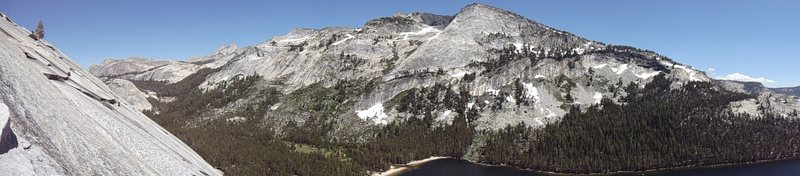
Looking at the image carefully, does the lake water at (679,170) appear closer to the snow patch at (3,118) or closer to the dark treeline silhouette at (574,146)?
the dark treeline silhouette at (574,146)

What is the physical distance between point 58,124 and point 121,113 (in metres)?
19.9

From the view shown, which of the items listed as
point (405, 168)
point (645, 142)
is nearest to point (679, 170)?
point (645, 142)

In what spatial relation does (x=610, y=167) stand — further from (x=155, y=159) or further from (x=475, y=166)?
(x=155, y=159)

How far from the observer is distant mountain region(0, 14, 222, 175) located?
91.7 ft

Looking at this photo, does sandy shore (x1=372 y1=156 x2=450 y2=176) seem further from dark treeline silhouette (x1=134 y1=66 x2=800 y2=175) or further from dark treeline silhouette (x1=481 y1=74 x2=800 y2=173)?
dark treeline silhouette (x1=481 y1=74 x2=800 y2=173)

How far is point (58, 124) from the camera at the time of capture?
3275 centimetres

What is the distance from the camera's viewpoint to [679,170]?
159250 mm

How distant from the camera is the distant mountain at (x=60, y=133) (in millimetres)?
27953

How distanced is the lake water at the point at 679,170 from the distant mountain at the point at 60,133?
11360cm

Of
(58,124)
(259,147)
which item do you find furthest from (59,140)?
(259,147)

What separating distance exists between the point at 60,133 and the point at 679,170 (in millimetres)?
171519

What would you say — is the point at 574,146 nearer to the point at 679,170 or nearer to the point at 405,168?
the point at 679,170

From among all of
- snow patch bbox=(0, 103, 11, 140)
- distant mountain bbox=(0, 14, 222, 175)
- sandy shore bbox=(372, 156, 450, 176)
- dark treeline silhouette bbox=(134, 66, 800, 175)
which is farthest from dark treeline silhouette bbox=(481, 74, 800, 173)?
snow patch bbox=(0, 103, 11, 140)

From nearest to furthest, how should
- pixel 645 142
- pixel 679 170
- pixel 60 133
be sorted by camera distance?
pixel 60 133 → pixel 679 170 → pixel 645 142
